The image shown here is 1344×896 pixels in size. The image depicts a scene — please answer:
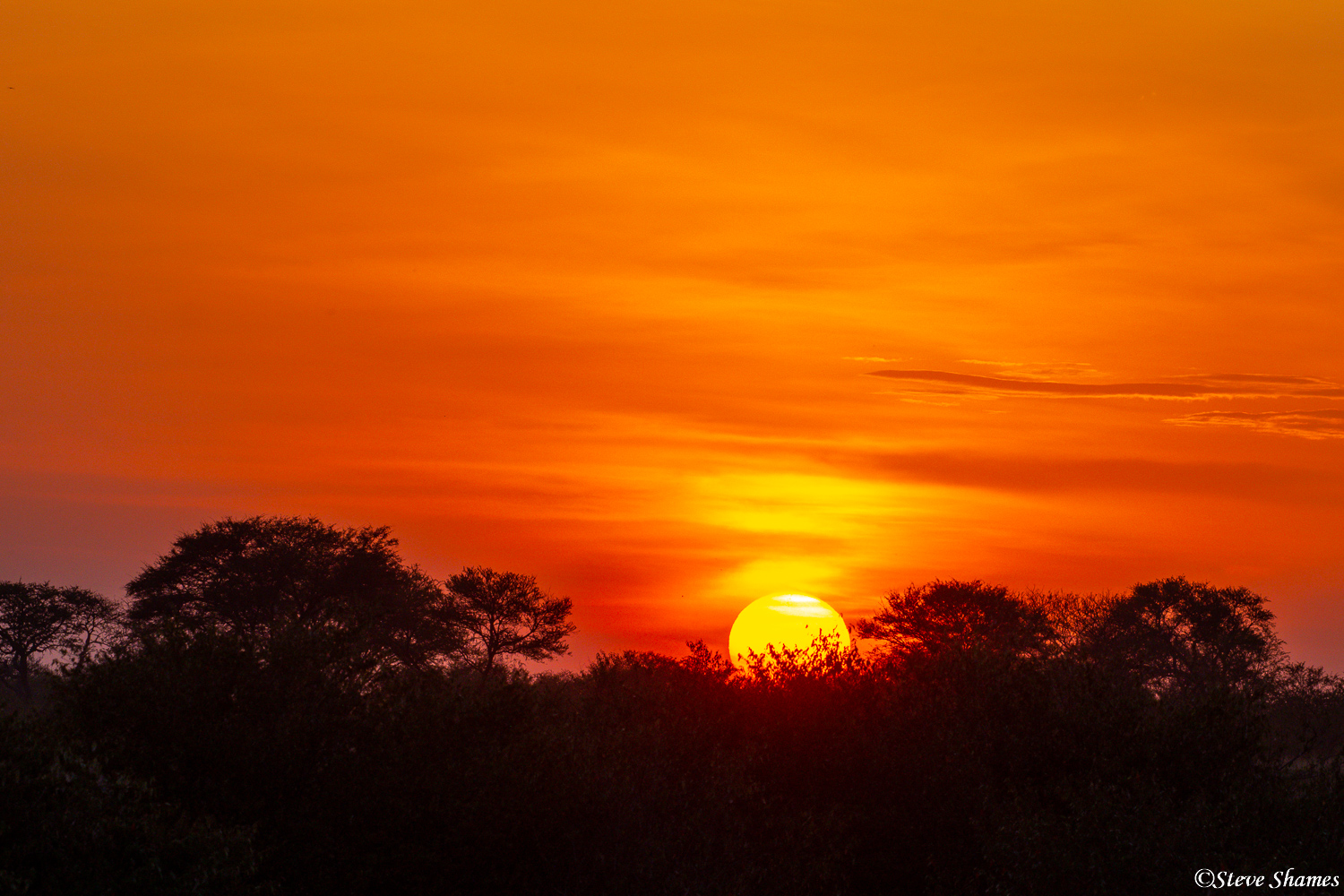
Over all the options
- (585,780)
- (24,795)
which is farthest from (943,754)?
(24,795)

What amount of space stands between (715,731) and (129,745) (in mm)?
20200

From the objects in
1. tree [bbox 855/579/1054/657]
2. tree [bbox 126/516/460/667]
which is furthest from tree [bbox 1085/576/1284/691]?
tree [bbox 126/516/460/667]

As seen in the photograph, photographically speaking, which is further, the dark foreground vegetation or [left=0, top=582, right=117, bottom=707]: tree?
[left=0, top=582, right=117, bottom=707]: tree

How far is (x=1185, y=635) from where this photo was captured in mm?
97188

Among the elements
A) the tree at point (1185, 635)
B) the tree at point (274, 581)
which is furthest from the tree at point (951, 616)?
the tree at point (274, 581)

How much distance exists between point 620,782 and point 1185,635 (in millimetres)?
75519

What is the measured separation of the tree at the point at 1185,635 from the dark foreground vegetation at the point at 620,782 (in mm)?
56707

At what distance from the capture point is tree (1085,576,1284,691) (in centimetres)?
9400

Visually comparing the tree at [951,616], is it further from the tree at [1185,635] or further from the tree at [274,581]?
the tree at [274,581]

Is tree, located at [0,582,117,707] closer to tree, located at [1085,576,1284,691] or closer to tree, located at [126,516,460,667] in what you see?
tree, located at [126,516,460,667]

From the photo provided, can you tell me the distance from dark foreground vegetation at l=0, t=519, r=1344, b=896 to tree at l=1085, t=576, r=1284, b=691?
56.7 metres

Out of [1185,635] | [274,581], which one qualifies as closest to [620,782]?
[274,581]

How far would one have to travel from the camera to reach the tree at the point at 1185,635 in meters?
94.0

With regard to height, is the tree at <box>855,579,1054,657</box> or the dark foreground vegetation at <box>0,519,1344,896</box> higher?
the tree at <box>855,579,1054,657</box>
